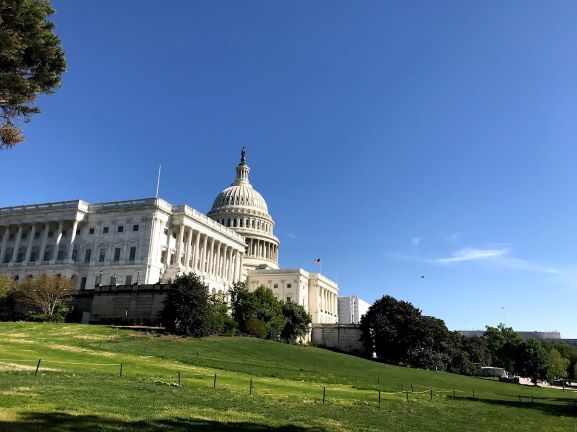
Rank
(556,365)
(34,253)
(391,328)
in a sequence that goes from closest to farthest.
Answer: (391,328), (34,253), (556,365)

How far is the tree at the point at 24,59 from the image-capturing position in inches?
904

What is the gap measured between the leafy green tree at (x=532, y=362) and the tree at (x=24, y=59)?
113m

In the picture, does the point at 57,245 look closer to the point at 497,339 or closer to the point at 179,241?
the point at 179,241

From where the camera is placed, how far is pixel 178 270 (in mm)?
104375

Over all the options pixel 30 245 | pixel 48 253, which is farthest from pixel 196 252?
pixel 30 245

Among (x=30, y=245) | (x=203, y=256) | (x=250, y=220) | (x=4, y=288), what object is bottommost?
(x=4, y=288)

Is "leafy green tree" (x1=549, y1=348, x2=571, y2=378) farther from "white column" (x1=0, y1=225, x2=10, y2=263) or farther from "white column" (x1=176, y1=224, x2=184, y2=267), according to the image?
"white column" (x1=0, y1=225, x2=10, y2=263)

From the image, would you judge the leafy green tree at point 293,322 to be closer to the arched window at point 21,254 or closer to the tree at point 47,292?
the tree at point 47,292

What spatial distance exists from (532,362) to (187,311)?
8286 cm

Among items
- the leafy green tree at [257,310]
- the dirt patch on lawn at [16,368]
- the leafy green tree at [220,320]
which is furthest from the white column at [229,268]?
the dirt patch on lawn at [16,368]

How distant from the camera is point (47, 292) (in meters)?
81.8

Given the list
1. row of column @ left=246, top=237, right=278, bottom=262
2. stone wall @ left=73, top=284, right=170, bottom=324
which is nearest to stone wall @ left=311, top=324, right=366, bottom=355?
row of column @ left=246, top=237, right=278, bottom=262

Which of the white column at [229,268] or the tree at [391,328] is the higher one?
the white column at [229,268]

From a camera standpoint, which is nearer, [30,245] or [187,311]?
[187,311]
